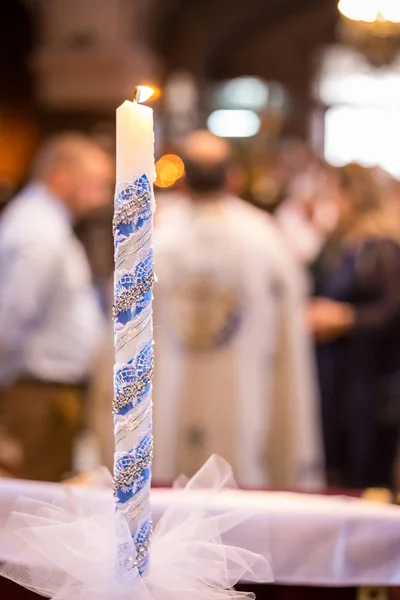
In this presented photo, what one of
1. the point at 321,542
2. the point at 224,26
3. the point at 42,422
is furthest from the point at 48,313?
the point at 224,26

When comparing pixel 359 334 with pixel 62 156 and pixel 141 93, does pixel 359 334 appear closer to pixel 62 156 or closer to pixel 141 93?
pixel 62 156

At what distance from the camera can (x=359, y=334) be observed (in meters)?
4.97

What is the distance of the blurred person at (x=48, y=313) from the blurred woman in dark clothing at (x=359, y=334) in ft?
3.70

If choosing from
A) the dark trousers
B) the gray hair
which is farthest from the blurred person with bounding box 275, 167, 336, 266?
the dark trousers

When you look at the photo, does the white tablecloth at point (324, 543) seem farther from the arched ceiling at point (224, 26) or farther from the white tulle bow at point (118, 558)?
the arched ceiling at point (224, 26)

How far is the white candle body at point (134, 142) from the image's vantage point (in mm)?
949

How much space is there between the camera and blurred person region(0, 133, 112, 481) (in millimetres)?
4055

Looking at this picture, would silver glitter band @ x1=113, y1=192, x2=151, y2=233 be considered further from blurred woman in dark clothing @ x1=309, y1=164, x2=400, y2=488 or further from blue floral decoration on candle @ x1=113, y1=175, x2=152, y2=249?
blurred woman in dark clothing @ x1=309, y1=164, x2=400, y2=488

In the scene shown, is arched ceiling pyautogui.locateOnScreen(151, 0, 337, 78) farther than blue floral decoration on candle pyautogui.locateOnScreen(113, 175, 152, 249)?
Yes

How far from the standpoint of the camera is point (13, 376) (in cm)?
416

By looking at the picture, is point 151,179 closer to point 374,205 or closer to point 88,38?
point 374,205

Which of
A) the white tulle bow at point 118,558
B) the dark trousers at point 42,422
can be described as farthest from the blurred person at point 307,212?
the white tulle bow at point 118,558

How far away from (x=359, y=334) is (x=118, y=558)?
4069 millimetres

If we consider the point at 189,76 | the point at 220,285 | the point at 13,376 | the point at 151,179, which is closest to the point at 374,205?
the point at 220,285
